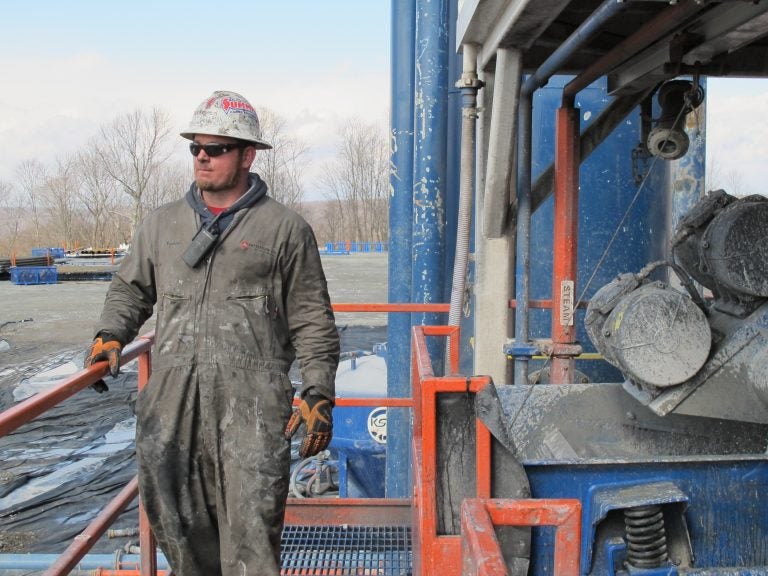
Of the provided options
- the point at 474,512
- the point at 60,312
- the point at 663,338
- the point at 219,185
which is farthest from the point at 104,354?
the point at 60,312

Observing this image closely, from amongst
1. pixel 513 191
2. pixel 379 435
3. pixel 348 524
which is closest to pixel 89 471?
pixel 379 435

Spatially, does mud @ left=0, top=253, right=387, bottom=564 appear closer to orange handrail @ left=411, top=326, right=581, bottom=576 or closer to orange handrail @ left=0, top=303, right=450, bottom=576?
orange handrail @ left=0, top=303, right=450, bottom=576

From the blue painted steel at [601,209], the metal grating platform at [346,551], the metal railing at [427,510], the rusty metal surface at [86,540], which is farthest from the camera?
the blue painted steel at [601,209]

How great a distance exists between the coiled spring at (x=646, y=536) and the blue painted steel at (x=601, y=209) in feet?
12.0

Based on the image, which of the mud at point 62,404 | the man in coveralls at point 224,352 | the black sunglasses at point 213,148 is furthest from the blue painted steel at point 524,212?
the mud at point 62,404

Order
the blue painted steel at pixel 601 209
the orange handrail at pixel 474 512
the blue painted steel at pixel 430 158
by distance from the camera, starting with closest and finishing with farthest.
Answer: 1. the orange handrail at pixel 474 512
2. the blue painted steel at pixel 601 209
3. the blue painted steel at pixel 430 158

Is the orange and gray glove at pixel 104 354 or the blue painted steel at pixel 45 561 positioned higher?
the orange and gray glove at pixel 104 354

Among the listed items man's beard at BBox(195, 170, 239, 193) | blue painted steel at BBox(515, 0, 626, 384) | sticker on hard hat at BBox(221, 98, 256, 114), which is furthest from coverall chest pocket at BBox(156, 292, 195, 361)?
blue painted steel at BBox(515, 0, 626, 384)

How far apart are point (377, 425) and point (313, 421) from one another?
5.02m

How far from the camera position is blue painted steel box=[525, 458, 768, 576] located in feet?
7.88

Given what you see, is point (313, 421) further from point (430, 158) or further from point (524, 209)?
point (430, 158)

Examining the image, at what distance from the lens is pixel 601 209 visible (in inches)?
232

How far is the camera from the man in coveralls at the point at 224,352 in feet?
8.70

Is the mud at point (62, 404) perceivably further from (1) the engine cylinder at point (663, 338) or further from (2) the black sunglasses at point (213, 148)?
(1) the engine cylinder at point (663, 338)
